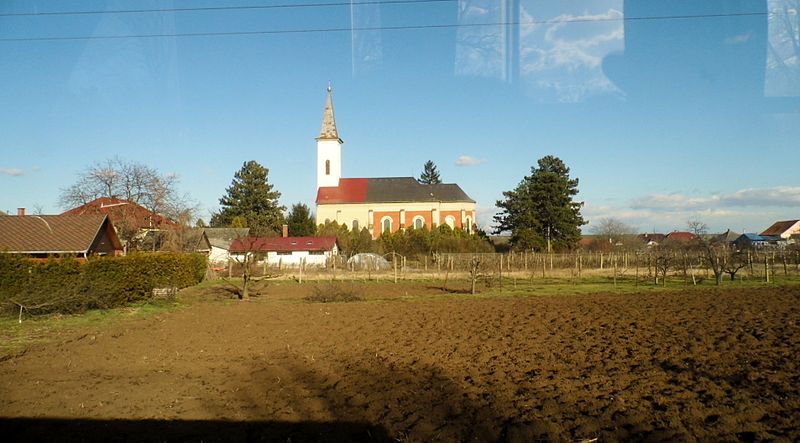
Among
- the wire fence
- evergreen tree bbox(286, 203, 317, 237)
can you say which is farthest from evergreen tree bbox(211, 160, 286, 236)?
the wire fence

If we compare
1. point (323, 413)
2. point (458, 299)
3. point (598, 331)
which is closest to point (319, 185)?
point (458, 299)

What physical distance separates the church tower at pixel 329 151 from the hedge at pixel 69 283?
5007cm

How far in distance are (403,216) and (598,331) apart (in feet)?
190

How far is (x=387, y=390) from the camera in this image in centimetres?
848

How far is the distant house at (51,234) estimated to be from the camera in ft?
90.4

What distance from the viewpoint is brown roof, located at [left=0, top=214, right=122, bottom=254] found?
90.5 feet

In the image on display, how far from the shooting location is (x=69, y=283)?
A: 18625mm

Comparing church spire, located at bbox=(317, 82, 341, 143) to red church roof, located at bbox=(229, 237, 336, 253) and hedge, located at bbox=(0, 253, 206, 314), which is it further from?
hedge, located at bbox=(0, 253, 206, 314)

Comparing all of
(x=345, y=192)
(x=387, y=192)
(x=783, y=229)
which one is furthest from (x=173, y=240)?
(x=783, y=229)

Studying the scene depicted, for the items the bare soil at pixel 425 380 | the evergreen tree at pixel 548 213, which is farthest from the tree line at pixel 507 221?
the bare soil at pixel 425 380

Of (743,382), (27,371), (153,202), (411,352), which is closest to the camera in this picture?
(743,382)

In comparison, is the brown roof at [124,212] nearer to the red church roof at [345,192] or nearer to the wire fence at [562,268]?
the wire fence at [562,268]

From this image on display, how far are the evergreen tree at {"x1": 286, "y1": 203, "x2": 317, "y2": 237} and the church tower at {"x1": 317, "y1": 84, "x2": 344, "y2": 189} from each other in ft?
25.1

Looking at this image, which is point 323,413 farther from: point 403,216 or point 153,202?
point 403,216
